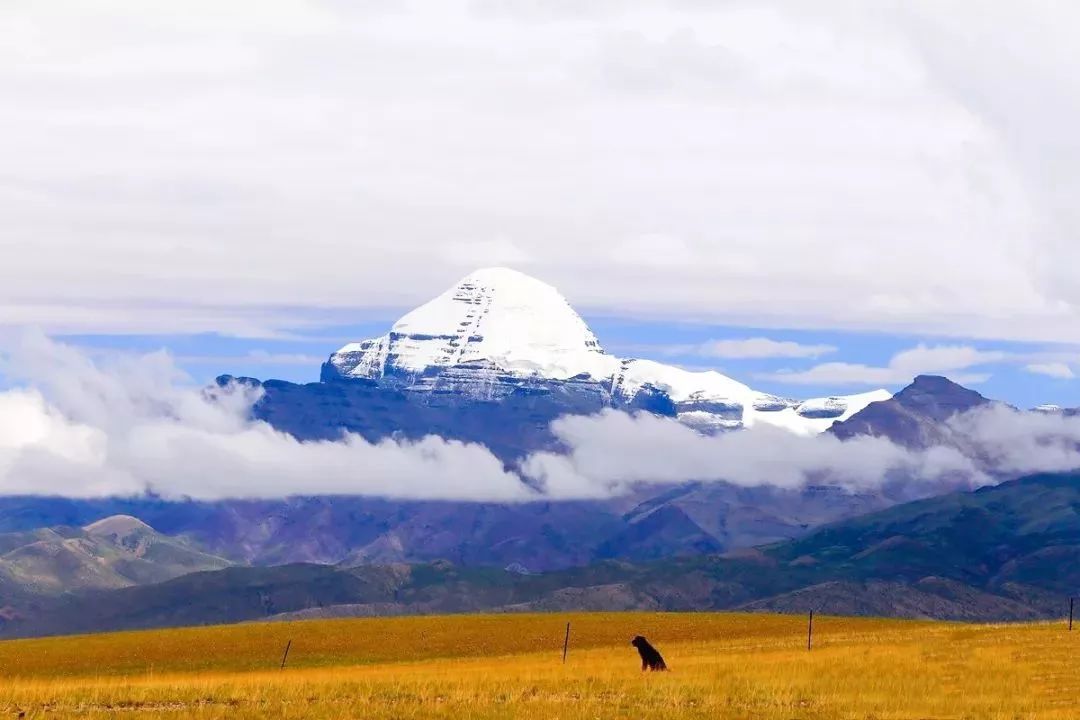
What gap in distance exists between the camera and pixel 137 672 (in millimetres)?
108938

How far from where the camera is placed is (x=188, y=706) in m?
53.7

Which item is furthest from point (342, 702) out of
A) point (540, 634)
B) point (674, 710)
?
point (540, 634)

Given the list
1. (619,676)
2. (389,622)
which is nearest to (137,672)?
(389,622)

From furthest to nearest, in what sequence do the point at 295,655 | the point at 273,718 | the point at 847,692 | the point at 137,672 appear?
the point at 295,655
the point at 137,672
the point at 847,692
the point at 273,718

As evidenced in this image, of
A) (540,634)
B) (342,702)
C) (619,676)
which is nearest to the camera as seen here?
(342,702)

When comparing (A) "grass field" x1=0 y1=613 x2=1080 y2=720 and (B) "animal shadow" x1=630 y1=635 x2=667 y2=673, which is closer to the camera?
(A) "grass field" x1=0 y1=613 x2=1080 y2=720

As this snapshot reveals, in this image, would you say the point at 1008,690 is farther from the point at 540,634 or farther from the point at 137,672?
the point at 540,634

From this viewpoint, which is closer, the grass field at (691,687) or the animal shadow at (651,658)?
the grass field at (691,687)

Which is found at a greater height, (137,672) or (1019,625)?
(1019,625)

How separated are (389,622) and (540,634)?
22283 millimetres

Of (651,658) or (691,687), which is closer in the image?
(691,687)

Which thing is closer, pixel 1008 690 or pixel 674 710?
pixel 674 710

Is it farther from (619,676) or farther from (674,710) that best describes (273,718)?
(619,676)

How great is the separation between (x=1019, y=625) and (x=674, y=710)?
42807 millimetres
